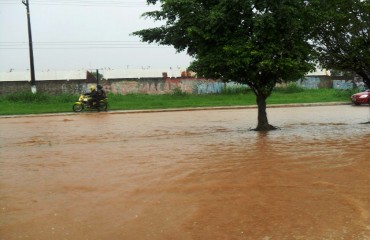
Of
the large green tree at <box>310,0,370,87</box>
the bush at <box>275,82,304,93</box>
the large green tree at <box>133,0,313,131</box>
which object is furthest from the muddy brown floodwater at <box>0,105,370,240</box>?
the bush at <box>275,82,304,93</box>

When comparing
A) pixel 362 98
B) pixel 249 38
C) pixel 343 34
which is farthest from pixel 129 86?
pixel 249 38

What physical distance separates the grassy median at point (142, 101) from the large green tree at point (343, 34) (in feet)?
47.7

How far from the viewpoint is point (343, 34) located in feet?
47.8

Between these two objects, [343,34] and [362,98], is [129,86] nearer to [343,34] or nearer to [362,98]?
[362,98]

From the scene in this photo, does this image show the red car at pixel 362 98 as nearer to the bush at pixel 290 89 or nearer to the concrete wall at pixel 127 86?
the bush at pixel 290 89

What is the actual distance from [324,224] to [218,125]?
40.4ft

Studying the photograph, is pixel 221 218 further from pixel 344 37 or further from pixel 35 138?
pixel 344 37

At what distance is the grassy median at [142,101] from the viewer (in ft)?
92.4

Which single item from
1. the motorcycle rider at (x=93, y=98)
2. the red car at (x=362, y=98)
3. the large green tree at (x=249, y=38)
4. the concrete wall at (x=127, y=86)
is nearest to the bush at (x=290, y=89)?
the concrete wall at (x=127, y=86)

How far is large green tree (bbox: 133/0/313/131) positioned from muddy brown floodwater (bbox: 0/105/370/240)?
7.18 ft

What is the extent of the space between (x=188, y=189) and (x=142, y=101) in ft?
83.3

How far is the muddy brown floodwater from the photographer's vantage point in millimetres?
4746

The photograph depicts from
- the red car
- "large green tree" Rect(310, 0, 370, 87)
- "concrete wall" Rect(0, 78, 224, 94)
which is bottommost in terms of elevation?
the red car

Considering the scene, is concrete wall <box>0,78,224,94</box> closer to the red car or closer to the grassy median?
the grassy median
